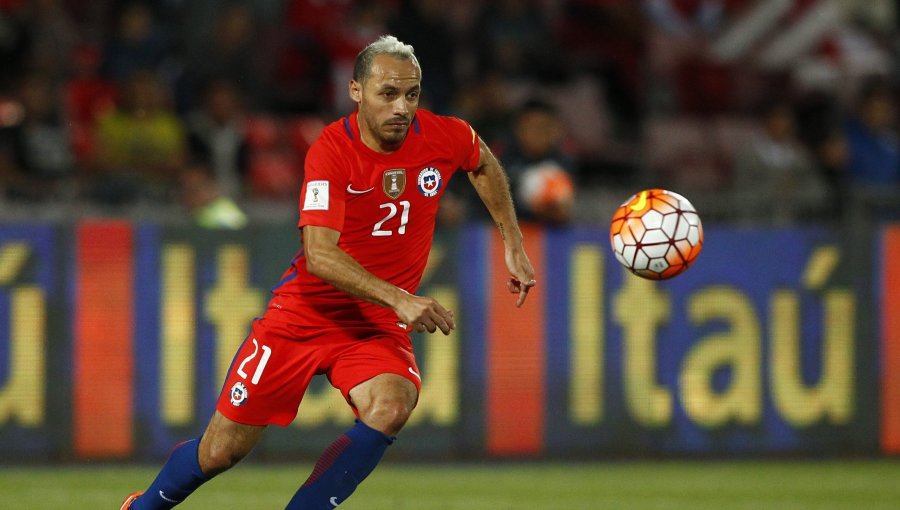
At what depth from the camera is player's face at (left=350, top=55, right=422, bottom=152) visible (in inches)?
233

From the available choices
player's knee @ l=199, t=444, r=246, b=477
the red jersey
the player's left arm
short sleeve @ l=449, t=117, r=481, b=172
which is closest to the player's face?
the red jersey

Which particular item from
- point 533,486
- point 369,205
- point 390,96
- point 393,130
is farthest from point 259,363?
point 533,486

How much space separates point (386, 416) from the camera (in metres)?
5.83

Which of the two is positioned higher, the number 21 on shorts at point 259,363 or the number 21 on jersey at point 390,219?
the number 21 on jersey at point 390,219

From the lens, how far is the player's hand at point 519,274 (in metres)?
6.25

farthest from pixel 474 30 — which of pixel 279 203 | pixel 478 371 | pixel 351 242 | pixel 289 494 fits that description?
pixel 351 242

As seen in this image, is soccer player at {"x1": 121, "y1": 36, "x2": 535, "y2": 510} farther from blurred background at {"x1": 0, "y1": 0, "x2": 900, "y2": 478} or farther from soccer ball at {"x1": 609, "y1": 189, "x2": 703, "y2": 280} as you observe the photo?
blurred background at {"x1": 0, "y1": 0, "x2": 900, "y2": 478}

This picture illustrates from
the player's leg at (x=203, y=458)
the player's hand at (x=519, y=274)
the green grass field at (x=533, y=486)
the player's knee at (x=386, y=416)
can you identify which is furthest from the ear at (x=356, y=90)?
the green grass field at (x=533, y=486)

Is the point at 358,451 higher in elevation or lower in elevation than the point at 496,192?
lower

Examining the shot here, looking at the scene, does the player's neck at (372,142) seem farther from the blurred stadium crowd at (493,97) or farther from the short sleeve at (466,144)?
the blurred stadium crowd at (493,97)

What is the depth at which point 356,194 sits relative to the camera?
6.03 meters

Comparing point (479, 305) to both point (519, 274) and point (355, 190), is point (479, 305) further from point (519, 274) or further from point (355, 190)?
point (355, 190)

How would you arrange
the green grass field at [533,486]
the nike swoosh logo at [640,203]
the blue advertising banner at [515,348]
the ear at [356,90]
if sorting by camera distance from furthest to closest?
the blue advertising banner at [515,348] < the green grass field at [533,486] < the nike swoosh logo at [640,203] < the ear at [356,90]

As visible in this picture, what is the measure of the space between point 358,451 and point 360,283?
69 cm
